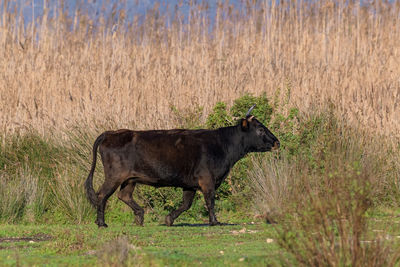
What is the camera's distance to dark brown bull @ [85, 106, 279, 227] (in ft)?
43.5

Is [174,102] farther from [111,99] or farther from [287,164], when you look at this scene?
[287,164]

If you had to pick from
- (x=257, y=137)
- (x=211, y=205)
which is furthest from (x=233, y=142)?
(x=211, y=205)

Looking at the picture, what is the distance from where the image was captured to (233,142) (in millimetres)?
14055

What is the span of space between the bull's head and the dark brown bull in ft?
1.02

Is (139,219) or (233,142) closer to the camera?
(139,219)

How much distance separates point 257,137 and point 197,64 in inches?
322

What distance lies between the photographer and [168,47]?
2438cm

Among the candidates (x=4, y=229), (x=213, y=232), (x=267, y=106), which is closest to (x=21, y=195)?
(x=4, y=229)

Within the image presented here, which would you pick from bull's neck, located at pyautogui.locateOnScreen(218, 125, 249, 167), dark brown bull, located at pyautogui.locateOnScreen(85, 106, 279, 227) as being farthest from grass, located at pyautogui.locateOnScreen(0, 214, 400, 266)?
bull's neck, located at pyautogui.locateOnScreen(218, 125, 249, 167)

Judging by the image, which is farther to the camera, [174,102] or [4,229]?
[174,102]

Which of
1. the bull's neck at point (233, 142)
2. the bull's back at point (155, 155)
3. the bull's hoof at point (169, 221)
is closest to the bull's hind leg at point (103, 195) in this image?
the bull's back at point (155, 155)

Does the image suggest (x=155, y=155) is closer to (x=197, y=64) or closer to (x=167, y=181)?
(x=167, y=181)

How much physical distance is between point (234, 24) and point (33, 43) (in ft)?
20.6

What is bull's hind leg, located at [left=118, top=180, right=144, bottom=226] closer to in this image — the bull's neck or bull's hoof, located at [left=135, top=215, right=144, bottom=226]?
bull's hoof, located at [left=135, top=215, right=144, bottom=226]
